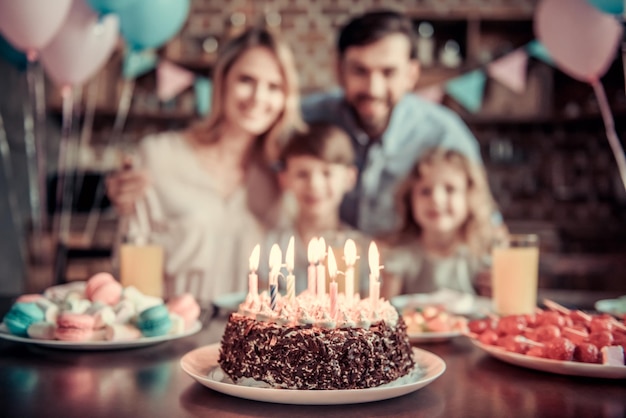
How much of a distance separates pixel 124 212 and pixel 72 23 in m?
0.86

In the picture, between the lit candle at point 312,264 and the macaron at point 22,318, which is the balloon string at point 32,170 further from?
the lit candle at point 312,264

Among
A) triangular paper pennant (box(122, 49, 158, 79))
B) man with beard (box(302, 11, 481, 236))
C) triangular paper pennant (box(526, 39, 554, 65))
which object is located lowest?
man with beard (box(302, 11, 481, 236))

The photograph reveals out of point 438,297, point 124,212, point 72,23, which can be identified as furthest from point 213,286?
point 438,297

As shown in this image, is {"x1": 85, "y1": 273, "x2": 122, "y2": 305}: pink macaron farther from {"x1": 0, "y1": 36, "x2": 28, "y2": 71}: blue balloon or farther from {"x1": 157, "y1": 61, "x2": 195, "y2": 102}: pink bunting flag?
{"x1": 157, "y1": 61, "x2": 195, "y2": 102}: pink bunting flag

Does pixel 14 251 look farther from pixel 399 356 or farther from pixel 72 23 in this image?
pixel 399 356

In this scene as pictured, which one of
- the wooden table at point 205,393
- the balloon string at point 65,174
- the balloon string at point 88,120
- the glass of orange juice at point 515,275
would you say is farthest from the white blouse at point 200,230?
the wooden table at point 205,393

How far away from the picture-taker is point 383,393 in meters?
0.76

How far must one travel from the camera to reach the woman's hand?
→ 9.75ft

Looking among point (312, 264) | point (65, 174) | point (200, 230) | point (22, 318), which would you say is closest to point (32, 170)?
point (65, 174)

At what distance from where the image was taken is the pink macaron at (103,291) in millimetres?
1096

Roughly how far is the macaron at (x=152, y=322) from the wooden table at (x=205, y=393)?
0.04 meters

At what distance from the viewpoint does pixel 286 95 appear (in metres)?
3.19

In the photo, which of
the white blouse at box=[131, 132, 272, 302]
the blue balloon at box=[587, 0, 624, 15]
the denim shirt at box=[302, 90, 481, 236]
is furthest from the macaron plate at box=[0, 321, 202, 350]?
the denim shirt at box=[302, 90, 481, 236]

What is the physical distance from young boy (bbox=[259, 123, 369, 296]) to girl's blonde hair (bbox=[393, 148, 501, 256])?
0.23m
